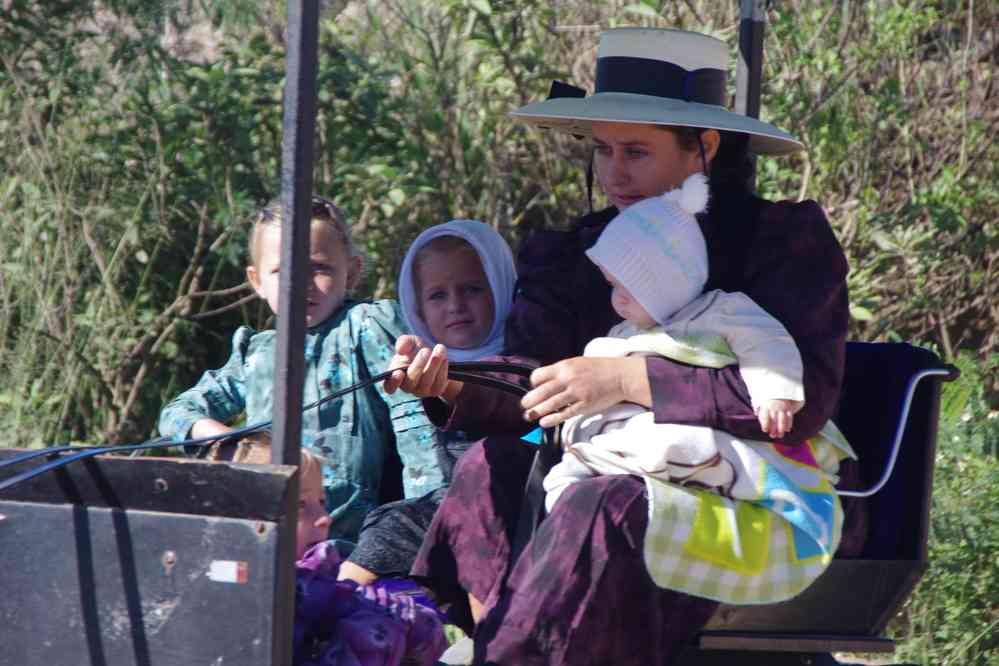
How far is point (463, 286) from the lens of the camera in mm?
3258

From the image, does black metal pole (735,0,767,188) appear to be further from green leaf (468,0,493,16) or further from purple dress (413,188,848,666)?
green leaf (468,0,493,16)

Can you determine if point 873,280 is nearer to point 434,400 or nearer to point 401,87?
point 401,87

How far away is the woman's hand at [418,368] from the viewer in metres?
2.48

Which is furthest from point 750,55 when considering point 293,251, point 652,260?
point 293,251

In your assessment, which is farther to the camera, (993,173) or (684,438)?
(993,173)

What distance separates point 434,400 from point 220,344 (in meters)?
3.21

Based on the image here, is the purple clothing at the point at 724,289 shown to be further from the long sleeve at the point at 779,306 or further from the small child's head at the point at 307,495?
the small child's head at the point at 307,495

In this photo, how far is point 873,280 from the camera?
5.61m

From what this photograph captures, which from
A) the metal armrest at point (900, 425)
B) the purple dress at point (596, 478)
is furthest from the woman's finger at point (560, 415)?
the metal armrest at point (900, 425)

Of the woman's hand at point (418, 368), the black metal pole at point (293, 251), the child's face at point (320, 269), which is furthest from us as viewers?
the child's face at point (320, 269)

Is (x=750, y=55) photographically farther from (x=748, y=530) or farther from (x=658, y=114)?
(x=748, y=530)

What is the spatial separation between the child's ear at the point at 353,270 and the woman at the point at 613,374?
26.0 inches

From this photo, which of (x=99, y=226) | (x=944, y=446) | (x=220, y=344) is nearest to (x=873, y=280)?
(x=944, y=446)

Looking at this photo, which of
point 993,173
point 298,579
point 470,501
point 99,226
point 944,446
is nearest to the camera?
point 298,579
